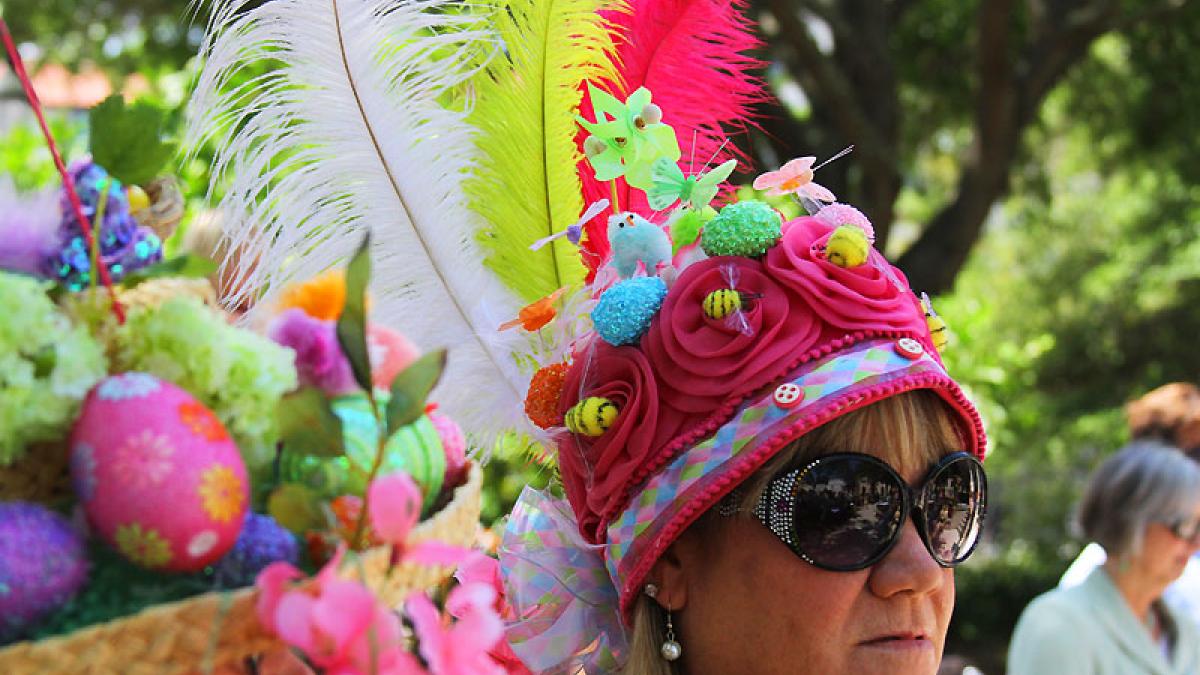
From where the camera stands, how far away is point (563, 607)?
7.21ft

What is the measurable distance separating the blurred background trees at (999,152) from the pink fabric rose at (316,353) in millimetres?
772

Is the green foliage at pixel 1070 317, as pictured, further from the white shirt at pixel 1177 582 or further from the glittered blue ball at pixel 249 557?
the glittered blue ball at pixel 249 557

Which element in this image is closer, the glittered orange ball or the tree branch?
the glittered orange ball

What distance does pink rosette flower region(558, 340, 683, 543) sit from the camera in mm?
1912

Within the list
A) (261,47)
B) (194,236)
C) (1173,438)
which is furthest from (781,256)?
(1173,438)

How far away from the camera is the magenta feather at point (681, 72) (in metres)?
2.28

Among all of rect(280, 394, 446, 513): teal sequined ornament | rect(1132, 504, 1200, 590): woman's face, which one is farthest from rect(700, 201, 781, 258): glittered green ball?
rect(1132, 504, 1200, 590): woman's face

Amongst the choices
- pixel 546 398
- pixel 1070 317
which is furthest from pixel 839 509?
pixel 1070 317

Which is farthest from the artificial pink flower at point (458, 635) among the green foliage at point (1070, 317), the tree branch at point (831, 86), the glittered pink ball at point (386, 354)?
the green foliage at point (1070, 317)

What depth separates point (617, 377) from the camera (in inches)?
78.0

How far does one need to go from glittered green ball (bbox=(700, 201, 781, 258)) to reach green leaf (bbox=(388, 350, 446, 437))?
904 mm

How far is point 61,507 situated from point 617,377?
3.32ft

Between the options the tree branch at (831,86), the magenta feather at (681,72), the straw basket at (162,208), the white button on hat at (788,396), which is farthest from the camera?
the tree branch at (831,86)

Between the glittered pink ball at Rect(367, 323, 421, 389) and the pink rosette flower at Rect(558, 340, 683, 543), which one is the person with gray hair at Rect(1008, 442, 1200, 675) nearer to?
the pink rosette flower at Rect(558, 340, 683, 543)
